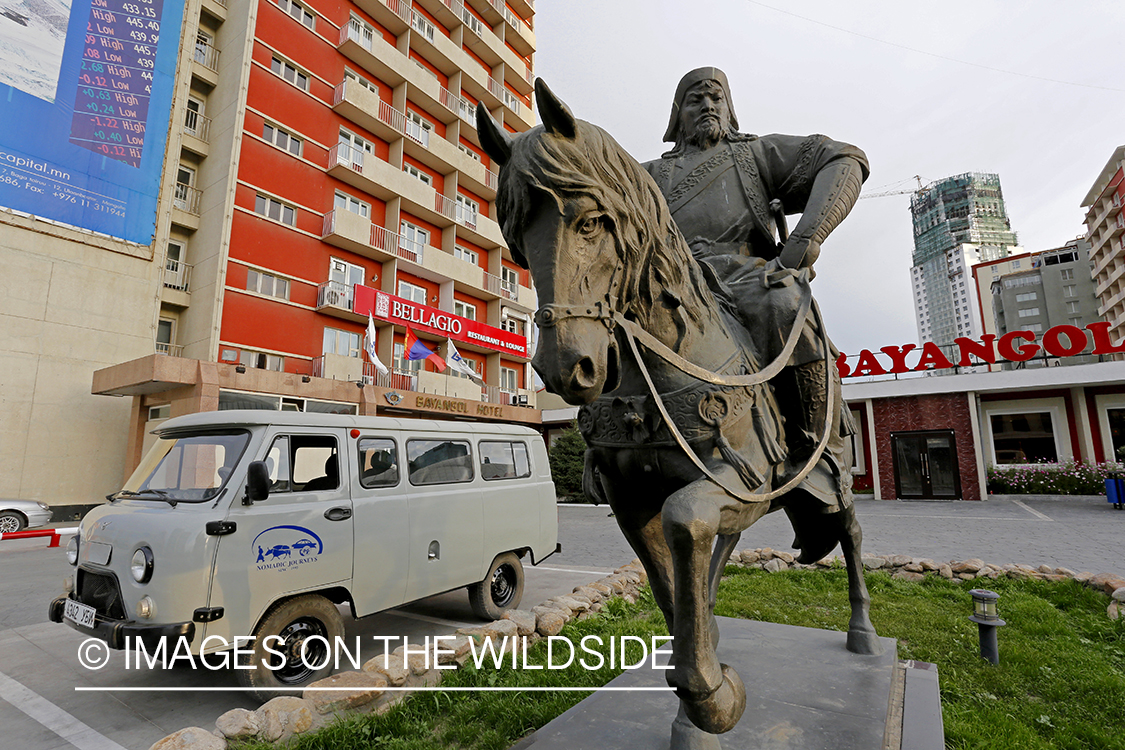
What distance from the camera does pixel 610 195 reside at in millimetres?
1481

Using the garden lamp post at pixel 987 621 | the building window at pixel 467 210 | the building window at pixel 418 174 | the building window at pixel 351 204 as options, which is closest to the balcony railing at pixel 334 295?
the building window at pixel 351 204

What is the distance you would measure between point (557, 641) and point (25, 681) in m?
4.17

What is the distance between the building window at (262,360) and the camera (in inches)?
629

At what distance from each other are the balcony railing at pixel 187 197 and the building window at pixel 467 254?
953 cm

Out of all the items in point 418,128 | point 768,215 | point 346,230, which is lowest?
point 768,215

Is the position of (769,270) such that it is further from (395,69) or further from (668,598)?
(395,69)

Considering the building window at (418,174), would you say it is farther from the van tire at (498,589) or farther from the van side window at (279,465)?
the van side window at (279,465)

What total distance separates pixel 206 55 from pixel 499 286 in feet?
42.7

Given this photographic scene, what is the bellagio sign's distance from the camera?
643 inches

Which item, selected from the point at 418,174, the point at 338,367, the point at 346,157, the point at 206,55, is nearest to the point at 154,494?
the point at 338,367

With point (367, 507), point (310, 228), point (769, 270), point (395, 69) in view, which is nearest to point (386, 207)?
point (310, 228)

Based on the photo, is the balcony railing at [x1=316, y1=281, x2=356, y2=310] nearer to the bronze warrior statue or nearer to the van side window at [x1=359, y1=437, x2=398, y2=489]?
the van side window at [x1=359, y1=437, x2=398, y2=489]

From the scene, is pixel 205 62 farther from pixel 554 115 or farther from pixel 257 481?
pixel 554 115

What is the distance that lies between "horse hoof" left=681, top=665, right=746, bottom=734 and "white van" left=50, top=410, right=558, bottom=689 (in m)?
3.34
